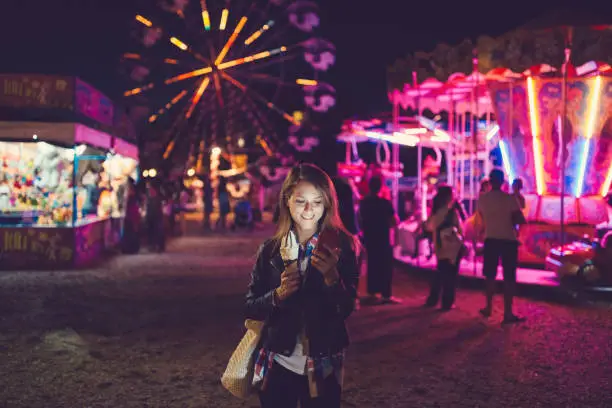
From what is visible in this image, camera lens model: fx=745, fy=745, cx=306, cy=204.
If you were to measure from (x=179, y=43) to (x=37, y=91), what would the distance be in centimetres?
923

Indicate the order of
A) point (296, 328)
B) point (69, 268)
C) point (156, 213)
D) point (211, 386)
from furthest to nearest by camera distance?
point (156, 213) < point (69, 268) < point (211, 386) < point (296, 328)

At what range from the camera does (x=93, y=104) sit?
16.3 m

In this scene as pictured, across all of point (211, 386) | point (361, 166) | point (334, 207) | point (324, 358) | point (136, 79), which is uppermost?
point (136, 79)

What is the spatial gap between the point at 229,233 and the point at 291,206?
796 inches

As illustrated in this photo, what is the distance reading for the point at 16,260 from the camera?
1353cm

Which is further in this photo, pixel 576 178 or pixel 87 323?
pixel 576 178

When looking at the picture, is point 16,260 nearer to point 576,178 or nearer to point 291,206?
point 576,178

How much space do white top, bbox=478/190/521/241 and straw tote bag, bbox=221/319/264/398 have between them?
592cm

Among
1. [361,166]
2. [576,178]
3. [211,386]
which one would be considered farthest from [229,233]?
[211,386]

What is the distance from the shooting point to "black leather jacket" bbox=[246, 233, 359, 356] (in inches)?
119

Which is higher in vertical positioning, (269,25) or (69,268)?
(269,25)

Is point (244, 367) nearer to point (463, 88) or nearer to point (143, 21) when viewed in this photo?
point (463, 88)

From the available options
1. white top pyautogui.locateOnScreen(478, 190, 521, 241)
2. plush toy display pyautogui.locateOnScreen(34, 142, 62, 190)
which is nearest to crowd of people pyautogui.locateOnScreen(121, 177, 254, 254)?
plush toy display pyautogui.locateOnScreen(34, 142, 62, 190)

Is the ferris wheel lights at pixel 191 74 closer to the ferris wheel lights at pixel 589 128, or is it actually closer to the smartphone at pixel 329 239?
the ferris wheel lights at pixel 589 128
